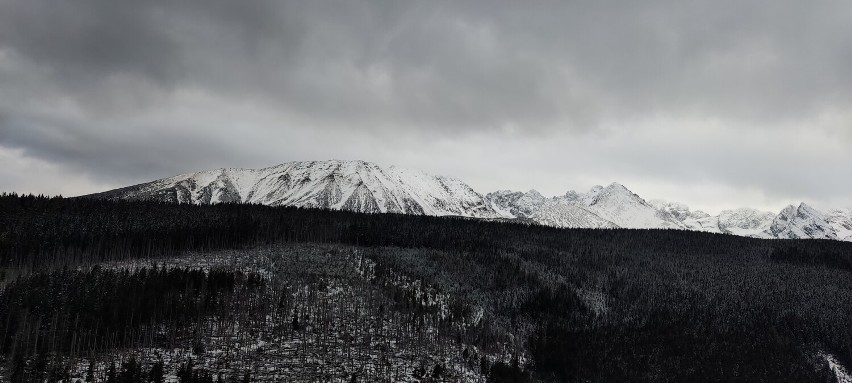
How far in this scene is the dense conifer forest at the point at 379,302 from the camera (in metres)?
73.2

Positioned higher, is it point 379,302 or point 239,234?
point 239,234

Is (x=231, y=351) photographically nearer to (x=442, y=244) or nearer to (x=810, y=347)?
(x=442, y=244)

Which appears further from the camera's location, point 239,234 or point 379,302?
point 239,234

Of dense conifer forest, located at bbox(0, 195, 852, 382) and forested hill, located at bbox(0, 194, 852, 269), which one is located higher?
forested hill, located at bbox(0, 194, 852, 269)

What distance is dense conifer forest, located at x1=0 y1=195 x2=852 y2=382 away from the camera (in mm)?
73250

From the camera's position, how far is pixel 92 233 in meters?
125

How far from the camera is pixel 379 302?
101812 millimetres

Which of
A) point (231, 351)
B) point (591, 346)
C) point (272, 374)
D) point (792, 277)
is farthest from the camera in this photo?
point (792, 277)

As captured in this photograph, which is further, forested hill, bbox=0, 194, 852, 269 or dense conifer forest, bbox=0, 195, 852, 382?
forested hill, bbox=0, 194, 852, 269

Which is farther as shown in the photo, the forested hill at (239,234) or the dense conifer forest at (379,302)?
the forested hill at (239,234)

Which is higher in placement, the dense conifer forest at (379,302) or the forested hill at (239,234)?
the forested hill at (239,234)

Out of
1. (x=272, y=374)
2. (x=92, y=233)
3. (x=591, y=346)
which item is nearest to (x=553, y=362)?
(x=591, y=346)

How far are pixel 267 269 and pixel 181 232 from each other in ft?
118

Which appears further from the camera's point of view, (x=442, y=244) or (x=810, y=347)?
(x=442, y=244)
